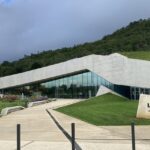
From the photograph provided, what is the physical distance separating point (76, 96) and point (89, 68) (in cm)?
650

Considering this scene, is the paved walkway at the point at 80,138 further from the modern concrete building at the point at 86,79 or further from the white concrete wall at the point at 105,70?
the modern concrete building at the point at 86,79

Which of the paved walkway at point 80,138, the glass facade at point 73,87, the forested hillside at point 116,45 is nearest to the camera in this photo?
the paved walkway at point 80,138

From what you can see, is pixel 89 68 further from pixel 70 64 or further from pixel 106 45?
pixel 106 45

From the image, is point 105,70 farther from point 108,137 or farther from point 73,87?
point 108,137

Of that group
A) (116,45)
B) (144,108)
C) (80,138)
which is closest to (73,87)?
(116,45)

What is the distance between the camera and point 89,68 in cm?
6619

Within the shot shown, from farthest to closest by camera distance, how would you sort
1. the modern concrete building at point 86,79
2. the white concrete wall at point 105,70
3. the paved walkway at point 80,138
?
the modern concrete building at point 86,79, the white concrete wall at point 105,70, the paved walkway at point 80,138

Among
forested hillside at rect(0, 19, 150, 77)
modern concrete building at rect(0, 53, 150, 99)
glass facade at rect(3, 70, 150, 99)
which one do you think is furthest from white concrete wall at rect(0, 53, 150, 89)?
forested hillside at rect(0, 19, 150, 77)

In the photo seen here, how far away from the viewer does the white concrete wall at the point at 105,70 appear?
5559cm

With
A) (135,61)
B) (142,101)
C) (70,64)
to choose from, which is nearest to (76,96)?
(70,64)

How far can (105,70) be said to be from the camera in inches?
2468

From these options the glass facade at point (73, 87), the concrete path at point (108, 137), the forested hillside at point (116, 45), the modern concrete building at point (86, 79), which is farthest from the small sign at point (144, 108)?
the forested hillside at point (116, 45)

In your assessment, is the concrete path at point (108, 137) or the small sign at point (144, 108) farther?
the small sign at point (144, 108)

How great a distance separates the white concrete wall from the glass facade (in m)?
1.34
